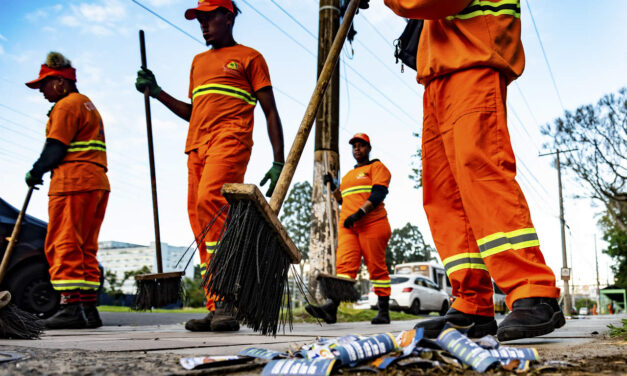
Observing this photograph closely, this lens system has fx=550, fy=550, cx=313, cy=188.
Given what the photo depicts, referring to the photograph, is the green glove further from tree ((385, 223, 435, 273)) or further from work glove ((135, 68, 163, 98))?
tree ((385, 223, 435, 273))

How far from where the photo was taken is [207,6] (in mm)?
4164

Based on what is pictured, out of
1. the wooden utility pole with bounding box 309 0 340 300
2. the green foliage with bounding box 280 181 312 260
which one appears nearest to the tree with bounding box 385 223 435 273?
the green foliage with bounding box 280 181 312 260

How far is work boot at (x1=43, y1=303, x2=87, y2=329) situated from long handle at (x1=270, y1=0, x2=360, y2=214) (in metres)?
2.67

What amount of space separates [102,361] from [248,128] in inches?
103

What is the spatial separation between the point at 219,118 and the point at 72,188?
5.06ft

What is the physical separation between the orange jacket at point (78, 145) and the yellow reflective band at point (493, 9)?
3.43 m

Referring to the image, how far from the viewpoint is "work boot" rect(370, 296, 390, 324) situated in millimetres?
6027

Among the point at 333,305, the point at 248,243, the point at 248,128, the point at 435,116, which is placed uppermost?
the point at 248,128

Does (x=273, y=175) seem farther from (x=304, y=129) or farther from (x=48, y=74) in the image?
(x=48, y=74)

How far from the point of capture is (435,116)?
2.82 m

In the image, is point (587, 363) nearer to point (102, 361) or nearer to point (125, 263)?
point (102, 361)

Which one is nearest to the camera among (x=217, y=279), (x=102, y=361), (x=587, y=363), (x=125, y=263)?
(x=587, y=363)

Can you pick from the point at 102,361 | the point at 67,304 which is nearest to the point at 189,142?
the point at 67,304

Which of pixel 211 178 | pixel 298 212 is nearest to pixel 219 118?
pixel 211 178
